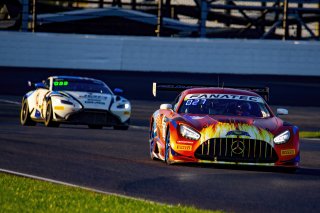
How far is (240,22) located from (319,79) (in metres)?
11.6

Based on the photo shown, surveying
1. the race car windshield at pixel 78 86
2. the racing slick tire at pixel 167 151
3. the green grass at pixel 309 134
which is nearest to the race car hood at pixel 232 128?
the racing slick tire at pixel 167 151

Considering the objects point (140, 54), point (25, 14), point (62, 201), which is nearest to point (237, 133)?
point (62, 201)

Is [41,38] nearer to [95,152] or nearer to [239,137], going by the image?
[95,152]

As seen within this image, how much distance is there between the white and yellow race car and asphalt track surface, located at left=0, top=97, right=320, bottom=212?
3.21 meters

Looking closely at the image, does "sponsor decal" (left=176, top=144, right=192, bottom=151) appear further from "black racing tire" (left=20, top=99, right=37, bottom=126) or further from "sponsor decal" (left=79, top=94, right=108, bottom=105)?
"black racing tire" (left=20, top=99, right=37, bottom=126)

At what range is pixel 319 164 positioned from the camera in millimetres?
16391

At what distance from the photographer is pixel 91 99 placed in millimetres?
22906

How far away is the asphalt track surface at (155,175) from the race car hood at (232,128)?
0.49 metres

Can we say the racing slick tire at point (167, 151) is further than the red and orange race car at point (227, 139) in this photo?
Yes

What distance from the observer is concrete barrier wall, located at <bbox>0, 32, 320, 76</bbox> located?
34625 mm

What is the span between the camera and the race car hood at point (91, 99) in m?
22.8

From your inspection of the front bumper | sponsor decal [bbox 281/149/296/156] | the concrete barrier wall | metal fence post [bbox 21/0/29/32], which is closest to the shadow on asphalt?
sponsor decal [bbox 281/149/296/156]

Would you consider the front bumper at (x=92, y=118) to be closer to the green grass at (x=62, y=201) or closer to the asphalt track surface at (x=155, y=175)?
the asphalt track surface at (x=155, y=175)

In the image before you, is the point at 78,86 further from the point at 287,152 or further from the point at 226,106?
the point at 287,152
